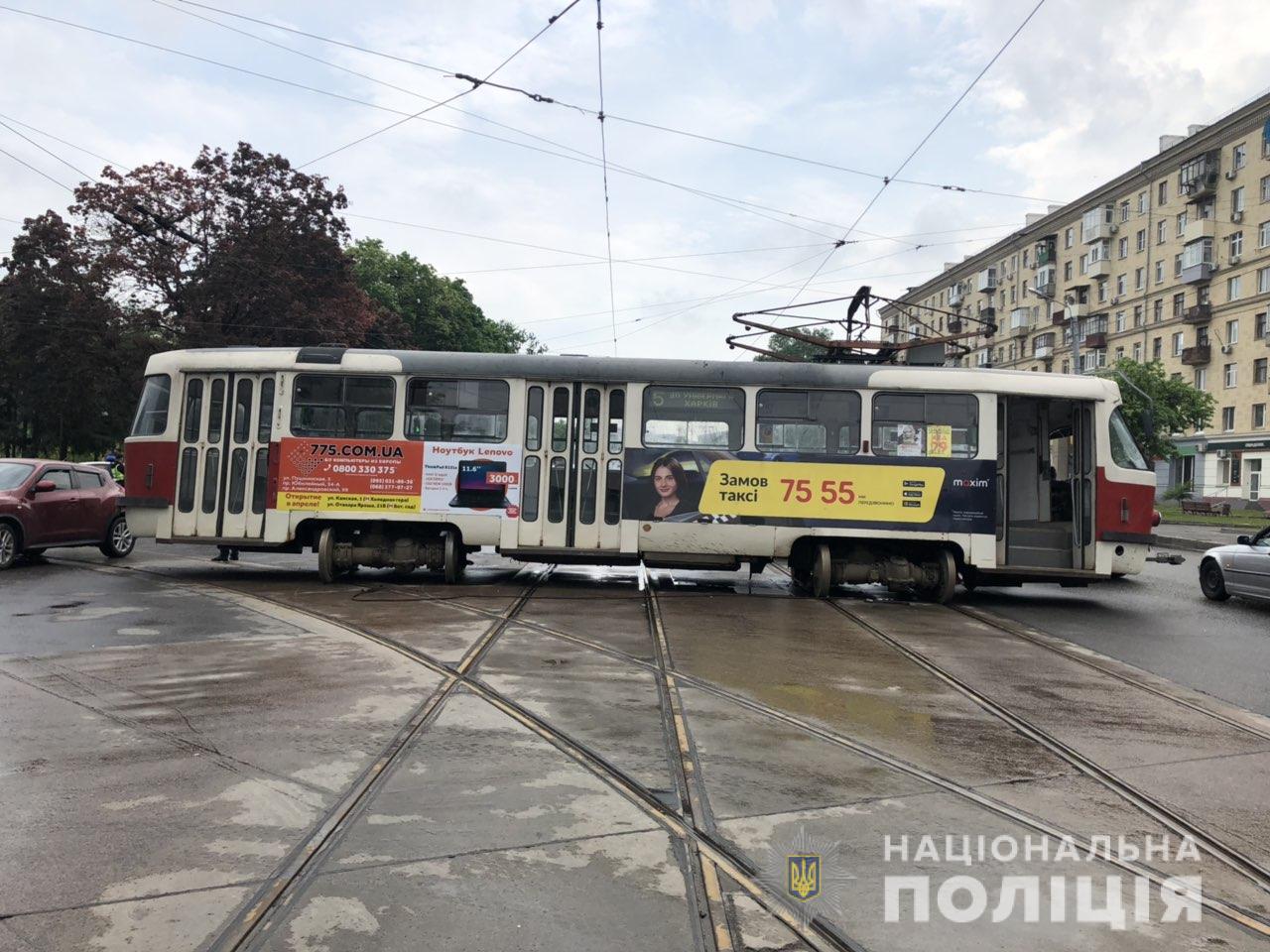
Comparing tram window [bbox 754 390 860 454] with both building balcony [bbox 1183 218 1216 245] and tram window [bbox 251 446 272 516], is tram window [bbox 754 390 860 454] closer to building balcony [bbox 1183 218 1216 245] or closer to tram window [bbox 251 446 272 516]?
tram window [bbox 251 446 272 516]

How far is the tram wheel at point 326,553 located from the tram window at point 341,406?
1335 millimetres

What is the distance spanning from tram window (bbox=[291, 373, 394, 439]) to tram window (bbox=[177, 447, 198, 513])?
1434 mm

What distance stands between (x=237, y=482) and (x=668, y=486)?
5814 millimetres

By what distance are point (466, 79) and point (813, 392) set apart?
7058 millimetres

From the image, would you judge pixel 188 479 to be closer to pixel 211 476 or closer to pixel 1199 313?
pixel 211 476

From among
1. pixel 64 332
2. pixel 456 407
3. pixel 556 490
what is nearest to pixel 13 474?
pixel 456 407

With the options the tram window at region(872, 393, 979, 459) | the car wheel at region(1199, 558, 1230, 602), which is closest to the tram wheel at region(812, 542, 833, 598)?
the tram window at region(872, 393, 979, 459)

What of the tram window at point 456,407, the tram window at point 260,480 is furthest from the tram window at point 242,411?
the tram window at point 456,407

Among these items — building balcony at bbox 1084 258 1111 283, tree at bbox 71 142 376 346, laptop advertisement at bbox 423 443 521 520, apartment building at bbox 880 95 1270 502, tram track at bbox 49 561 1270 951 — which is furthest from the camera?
building balcony at bbox 1084 258 1111 283

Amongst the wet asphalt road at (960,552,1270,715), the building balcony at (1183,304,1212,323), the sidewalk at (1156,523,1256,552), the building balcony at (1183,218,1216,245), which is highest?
the building balcony at (1183,218,1216,245)

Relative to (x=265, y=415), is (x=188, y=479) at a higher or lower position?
lower

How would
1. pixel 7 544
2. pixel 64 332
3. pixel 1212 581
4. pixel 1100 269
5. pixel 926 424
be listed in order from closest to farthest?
pixel 926 424 → pixel 1212 581 → pixel 7 544 → pixel 64 332 → pixel 1100 269

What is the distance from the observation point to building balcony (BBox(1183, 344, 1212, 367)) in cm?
5388

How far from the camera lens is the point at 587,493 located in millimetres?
12469
